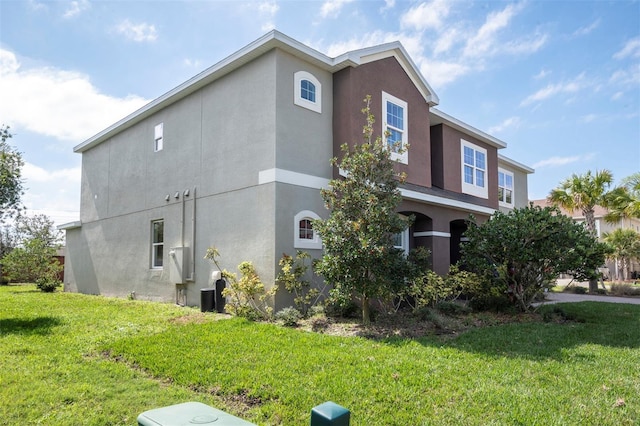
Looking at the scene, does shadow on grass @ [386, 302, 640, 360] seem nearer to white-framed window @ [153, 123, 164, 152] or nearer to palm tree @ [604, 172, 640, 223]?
white-framed window @ [153, 123, 164, 152]

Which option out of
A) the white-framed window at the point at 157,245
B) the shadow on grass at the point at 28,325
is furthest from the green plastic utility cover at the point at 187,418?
the white-framed window at the point at 157,245

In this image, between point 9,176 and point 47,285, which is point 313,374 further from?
point 47,285

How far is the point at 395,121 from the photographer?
13266mm

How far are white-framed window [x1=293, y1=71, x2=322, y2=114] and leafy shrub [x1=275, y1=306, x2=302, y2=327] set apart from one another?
5288 mm

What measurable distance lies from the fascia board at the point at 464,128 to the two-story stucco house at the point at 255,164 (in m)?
0.07

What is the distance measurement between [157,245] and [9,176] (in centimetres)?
506

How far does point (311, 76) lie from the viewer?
11391 mm

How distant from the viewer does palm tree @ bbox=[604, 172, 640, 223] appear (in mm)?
21281

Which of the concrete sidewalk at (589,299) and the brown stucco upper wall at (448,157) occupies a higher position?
the brown stucco upper wall at (448,157)

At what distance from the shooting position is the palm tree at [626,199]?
21281mm

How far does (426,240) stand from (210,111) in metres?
8.08

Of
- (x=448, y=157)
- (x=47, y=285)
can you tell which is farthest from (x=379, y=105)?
(x=47, y=285)

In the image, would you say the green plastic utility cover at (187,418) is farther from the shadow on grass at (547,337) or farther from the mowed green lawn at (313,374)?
the shadow on grass at (547,337)

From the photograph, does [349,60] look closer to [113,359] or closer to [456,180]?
[456,180]
